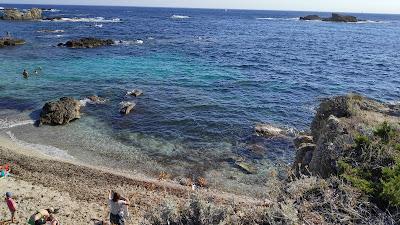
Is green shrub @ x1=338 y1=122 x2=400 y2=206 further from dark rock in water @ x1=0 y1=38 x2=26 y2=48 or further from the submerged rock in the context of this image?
dark rock in water @ x1=0 y1=38 x2=26 y2=48

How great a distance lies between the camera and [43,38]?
70562mm

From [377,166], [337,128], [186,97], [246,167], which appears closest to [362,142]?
[377,166]

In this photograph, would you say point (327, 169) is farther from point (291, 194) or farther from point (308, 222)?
point (308, 222)

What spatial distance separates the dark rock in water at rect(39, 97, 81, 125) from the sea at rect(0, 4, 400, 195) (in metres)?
0.59

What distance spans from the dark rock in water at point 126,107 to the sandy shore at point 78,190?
922 centimetres

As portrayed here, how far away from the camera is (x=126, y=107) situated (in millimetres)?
29812

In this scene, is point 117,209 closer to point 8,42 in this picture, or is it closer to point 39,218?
point 39,218

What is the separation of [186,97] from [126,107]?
21.7 feet

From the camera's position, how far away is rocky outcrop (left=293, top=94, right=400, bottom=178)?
43.1ft

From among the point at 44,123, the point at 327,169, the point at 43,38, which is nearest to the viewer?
the point at 327,169

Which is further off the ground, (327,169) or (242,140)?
(327,169)

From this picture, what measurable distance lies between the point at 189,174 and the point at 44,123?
12888mm

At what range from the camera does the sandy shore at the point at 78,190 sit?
50.1ft

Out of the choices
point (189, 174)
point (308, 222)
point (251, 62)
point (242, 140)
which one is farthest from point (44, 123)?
point (251, 62)
